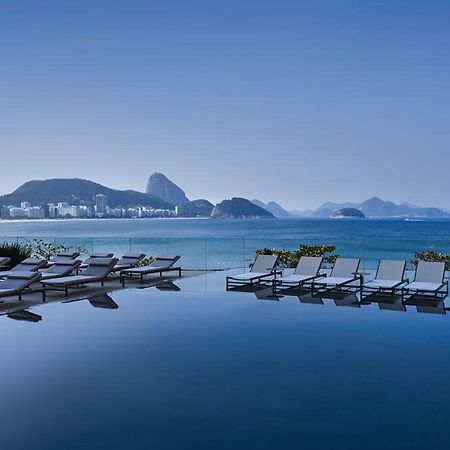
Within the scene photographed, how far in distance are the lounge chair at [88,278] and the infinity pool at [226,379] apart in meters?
1.31

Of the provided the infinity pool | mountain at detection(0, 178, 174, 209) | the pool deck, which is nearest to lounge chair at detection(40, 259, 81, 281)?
the pool deck

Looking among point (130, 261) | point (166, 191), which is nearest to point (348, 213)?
point (166, 191)

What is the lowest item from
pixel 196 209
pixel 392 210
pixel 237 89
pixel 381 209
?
pixel 392 210

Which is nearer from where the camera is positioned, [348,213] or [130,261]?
[130,261]

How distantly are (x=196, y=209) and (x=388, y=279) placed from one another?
92844mm

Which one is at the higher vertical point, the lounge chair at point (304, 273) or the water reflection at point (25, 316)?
the lounge chair at point (304, 273)

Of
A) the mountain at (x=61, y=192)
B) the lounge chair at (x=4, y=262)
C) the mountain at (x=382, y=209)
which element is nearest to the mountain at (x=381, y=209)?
the mountain at (x=382, y=209)

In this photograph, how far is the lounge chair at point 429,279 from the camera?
9.84 m

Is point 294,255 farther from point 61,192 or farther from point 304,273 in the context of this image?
point 61,192

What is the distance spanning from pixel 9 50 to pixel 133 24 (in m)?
6.38

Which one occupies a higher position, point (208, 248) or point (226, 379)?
point (208, 248)

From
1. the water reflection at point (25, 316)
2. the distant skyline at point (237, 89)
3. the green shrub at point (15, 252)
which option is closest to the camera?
the water reflection at point (25, 316)

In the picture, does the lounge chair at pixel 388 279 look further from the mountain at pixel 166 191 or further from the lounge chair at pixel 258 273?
the mountain at pixel 166 191

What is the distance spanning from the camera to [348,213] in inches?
4503
